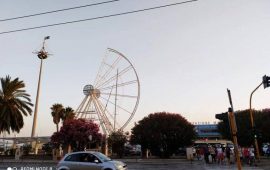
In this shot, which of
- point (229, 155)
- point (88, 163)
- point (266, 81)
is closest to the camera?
point (88, 163)

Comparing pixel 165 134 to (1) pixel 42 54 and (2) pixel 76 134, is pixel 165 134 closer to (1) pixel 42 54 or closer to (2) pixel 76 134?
(2) pixel 76 134

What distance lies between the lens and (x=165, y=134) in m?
46.8

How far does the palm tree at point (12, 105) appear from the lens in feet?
157

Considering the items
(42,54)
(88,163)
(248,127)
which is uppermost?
Result: (42,54)

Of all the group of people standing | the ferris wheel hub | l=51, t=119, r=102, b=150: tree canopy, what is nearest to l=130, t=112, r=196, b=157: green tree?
l=51, t=119, r=102, b=150: tree canopy

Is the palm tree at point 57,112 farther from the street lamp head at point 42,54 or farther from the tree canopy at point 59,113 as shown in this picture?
the street lamp head at point 42,54

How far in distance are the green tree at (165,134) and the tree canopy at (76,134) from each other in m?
7.56

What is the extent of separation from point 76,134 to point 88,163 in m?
33.7

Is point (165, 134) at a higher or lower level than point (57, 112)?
lower

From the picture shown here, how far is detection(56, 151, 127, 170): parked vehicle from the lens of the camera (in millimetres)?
17188

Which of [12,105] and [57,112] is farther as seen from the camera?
[57,112]

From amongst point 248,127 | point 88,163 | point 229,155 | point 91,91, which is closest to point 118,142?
point 91,91

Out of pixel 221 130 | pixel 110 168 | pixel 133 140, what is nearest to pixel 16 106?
pixel 133 140

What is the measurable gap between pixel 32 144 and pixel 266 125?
40.1 metres
